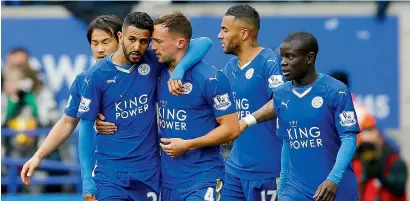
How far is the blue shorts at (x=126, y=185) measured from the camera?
9102mm

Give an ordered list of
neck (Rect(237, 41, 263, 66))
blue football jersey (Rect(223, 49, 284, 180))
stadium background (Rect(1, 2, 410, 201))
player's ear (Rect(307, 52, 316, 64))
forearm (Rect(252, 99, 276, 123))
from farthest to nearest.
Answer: stadium background (Rect(1, 2, 410, 201))
neck (Rect(237, 41, 263, 66))
blue football jersey (Rect(223, 49, 284, 180))
forearm (Rect(252, 99, 276, 123))
player's ear (Rect(307, 52, 316, 64))

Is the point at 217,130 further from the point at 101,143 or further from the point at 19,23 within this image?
the point at 19,23

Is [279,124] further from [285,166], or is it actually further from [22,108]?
[22,108]

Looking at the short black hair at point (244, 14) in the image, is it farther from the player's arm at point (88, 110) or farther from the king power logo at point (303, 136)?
the player's arm at point (88, 110)

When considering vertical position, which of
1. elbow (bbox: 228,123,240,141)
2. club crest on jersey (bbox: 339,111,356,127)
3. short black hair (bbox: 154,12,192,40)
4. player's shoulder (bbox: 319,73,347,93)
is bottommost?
elbow (bbox: 228,123,240,141)

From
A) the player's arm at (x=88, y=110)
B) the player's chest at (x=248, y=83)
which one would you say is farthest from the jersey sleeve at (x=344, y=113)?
the player's arm at (x=88, y=110)

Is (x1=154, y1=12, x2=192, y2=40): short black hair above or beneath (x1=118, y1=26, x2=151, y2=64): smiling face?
above

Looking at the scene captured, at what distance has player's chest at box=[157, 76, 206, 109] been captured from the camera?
29.8ft

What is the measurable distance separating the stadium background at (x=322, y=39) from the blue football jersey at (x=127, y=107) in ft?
21.9

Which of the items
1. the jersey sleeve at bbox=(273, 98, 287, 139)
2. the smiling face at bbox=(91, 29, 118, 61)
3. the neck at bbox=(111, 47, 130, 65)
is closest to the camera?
the neck at bbox=(111, 47, 130, 65)

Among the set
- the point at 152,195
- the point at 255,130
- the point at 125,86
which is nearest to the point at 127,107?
the point at 125,86

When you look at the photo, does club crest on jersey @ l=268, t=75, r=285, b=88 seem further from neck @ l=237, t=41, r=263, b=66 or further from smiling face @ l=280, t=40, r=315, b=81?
smiling face @ l=280, t=40, r=315, b=81

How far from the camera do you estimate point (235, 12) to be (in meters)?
10.4

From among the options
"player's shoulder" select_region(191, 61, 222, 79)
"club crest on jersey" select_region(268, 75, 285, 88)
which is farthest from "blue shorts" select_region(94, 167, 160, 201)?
"club crest on jersey" select_region(268, 75, 285, 88)
